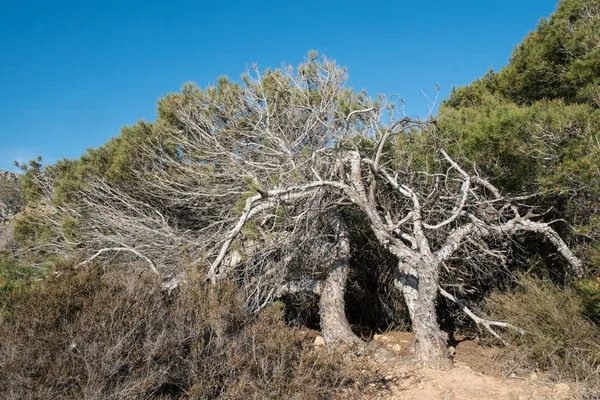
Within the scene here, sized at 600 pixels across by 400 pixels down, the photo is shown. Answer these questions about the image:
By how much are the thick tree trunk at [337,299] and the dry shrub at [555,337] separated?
1.80 meters

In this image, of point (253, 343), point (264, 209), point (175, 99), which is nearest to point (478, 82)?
point (264, 209)

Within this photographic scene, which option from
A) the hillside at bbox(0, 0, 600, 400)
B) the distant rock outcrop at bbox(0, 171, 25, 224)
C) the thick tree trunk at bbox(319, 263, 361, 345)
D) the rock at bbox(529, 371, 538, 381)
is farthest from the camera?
the distant rock outcrop at bbox(0, 171, 25, 224)

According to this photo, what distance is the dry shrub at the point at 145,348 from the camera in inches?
103

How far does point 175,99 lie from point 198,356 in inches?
205

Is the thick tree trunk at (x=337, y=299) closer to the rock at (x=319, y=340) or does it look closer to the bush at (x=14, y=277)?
the rock at (x=319, y=340)

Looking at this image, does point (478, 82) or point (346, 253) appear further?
point (478, 82)

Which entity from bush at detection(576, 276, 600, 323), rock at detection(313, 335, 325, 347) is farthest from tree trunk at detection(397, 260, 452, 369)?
bush at detection(576, 276, 600, 323)

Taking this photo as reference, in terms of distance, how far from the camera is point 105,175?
6652 millimetres

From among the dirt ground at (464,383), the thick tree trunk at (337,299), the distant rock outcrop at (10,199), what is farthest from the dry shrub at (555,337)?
the distant rock outcrop at (10,199)

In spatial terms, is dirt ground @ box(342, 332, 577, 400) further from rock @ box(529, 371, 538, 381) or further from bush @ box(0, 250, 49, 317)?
bush @ box(0, 250, 49, 317)

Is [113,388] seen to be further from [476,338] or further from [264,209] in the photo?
[476,338]

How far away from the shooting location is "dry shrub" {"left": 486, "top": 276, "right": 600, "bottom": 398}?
3293mm

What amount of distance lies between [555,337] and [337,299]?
2.41 meters

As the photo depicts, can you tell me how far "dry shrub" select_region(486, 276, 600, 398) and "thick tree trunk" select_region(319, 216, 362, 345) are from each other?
5.92ft
